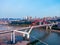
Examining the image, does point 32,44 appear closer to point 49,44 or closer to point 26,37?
point 49,44

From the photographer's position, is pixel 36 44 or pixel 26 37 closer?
pixel 36 44

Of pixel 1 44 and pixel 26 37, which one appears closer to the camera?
pixel 1 44

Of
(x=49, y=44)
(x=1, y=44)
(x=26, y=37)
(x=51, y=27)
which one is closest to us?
(x=1, y=44)

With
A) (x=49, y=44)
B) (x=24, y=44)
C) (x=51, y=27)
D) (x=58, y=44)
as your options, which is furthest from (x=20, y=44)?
(x=51, y=27)

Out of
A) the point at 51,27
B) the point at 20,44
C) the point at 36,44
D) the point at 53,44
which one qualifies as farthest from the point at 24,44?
the point at 51,27

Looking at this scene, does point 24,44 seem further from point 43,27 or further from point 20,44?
point 43,27

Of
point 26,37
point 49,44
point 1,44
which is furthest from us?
point 26,37

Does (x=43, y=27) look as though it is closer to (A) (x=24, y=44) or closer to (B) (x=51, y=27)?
(B) (x=51, y=27)

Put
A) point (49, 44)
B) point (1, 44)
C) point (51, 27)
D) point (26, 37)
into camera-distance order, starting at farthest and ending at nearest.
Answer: point (51, 27), point (26, 37), point (49, 44), point (1, 44)
